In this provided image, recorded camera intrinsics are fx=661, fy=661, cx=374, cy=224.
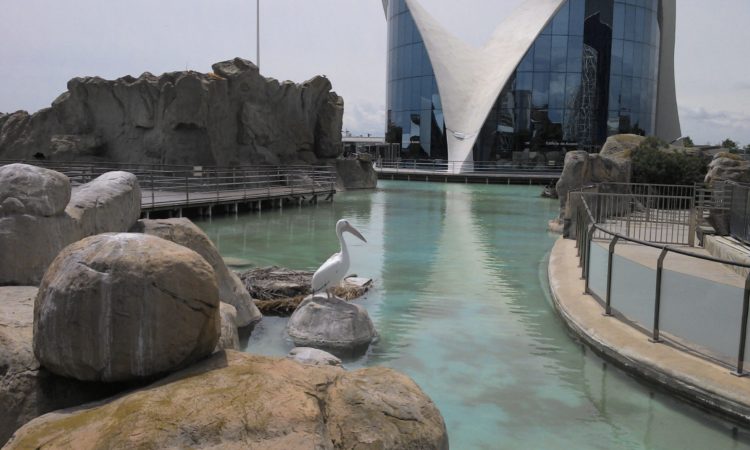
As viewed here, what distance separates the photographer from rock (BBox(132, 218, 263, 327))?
22.6 ft

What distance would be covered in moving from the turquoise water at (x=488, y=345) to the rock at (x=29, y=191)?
7.84ft

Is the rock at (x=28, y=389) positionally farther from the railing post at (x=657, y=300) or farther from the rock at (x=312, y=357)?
the railing post at (x=657, y=300)

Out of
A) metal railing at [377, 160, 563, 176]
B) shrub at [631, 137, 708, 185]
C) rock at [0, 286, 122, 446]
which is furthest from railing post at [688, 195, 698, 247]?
metal railing at [377, 160, 563, 176]

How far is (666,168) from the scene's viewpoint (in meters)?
22.8

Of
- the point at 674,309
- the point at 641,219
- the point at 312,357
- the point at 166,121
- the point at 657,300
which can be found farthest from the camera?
the point at 166,121

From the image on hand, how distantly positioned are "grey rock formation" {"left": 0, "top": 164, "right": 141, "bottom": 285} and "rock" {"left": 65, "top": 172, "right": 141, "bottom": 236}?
1cm

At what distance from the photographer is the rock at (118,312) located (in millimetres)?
3412

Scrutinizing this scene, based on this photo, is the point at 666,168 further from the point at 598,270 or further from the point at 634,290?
the point at 634,290

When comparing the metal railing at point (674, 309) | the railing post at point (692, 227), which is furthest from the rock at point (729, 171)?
the metal railing at point (674, 309)

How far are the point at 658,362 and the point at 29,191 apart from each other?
224 inches

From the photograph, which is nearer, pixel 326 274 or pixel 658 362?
pixel 658 362

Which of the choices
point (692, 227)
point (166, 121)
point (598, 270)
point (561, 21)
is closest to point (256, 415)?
point (598, 270)

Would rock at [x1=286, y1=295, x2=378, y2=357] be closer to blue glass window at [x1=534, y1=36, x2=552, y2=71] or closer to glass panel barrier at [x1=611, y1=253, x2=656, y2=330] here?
glass panel barrier at [x1=611, y1=253, x2=656, y2=330]

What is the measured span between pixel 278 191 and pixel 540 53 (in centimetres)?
2647
